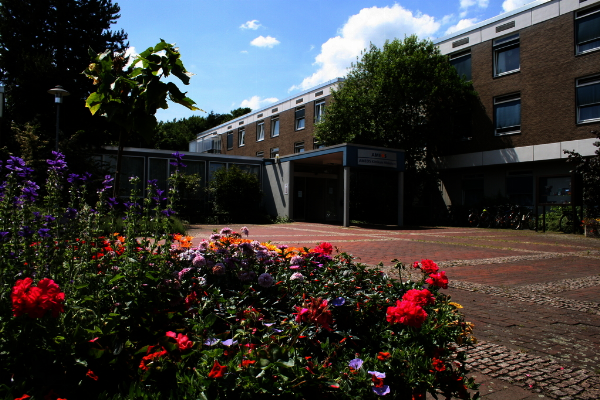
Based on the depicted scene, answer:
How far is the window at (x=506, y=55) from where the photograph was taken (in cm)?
2008

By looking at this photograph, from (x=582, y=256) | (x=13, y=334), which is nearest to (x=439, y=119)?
(x=582, y=256)

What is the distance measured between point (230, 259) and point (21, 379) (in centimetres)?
154

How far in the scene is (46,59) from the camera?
17.7 m

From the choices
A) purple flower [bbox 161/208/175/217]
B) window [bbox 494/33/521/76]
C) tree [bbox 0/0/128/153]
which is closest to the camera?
purple flower [bbox 161/208/175/217]

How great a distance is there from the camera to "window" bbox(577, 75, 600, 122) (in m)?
17.1

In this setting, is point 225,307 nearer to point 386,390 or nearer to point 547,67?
point 386,390

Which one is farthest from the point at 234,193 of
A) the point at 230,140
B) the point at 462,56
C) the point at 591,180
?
the point at 230,140

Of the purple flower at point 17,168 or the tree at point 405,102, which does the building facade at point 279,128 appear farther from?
the purple flower at point 17,168

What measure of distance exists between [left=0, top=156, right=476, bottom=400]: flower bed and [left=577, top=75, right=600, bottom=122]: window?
18771 mm

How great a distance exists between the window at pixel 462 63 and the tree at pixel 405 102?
864 millimetres

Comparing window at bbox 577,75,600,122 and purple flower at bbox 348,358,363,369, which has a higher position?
window at bbox 577,75,600,122

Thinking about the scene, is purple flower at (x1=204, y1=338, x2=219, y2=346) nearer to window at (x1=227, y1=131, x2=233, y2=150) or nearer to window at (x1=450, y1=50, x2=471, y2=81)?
window at (x1=450, y1=50, x2=471, y2=81)

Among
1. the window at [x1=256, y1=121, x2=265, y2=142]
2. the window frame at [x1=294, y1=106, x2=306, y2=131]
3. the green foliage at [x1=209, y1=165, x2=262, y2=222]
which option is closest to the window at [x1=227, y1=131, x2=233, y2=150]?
the window at [x1=256, y1=121, x2=265, y2=142]

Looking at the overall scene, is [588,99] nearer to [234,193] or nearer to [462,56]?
[462,56]
